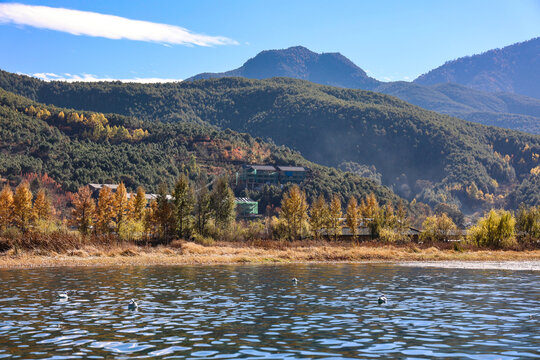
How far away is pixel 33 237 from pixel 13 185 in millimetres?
119384

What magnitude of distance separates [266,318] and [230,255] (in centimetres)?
4472

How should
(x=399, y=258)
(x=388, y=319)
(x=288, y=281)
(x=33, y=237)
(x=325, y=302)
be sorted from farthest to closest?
(x=399, y=258), (x=33, y=237), (x=288, y=281), (x=325, y=302), (x=388, y=319)

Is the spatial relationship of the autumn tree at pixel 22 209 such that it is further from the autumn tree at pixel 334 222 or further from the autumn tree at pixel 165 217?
the autumn tree at pixel 334 222

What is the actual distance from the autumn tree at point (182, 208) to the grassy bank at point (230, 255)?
6.52 meters

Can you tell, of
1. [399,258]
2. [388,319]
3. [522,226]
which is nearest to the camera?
[388,319]

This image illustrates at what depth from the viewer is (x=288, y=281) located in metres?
42.0

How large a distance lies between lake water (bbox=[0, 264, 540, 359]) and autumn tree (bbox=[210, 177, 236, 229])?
1942 inches

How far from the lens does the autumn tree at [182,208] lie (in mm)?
82938

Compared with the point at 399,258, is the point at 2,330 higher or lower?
higher

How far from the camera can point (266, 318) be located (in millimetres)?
24844

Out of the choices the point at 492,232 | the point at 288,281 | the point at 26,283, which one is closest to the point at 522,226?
the point at 492,232

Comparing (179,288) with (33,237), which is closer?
(179,288)

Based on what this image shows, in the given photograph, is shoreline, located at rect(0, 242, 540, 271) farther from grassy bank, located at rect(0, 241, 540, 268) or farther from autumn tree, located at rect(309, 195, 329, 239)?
autumn tree, located at rect(309, 195, 329, 239)

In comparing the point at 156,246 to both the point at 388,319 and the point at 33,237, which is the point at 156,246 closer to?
the point at 33,237
